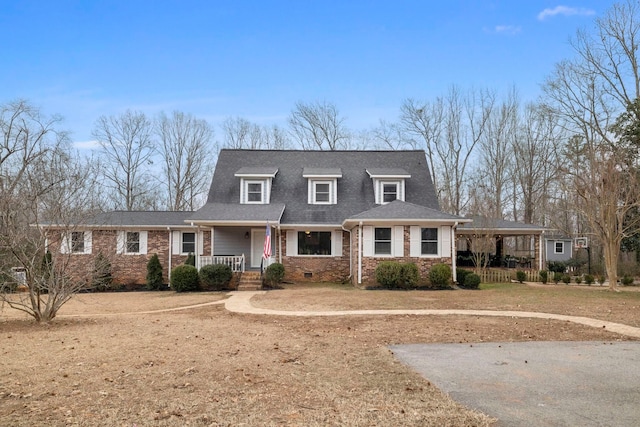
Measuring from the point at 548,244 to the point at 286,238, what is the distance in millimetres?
21488

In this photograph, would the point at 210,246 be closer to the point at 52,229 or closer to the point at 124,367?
the point at 52,229

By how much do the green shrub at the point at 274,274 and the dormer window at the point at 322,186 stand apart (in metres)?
4.81

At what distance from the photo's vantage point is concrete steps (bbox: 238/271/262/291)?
18.7m

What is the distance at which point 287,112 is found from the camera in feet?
127

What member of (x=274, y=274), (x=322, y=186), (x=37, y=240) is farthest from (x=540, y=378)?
(x=322, y=186)

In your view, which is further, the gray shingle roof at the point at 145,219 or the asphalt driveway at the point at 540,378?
the gray shingle roof at the point at 145,219

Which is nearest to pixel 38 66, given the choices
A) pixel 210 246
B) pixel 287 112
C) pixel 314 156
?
pixel 210 246

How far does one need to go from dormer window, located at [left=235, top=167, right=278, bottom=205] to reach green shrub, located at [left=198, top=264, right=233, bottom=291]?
198 inches

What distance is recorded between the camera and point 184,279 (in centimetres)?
1866

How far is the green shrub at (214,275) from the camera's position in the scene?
61.5 ft

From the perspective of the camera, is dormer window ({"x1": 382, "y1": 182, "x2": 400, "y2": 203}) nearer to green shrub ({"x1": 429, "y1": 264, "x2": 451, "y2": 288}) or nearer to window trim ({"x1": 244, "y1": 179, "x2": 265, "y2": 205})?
green shrub ({"x1": 429, "y1": 264, "x2": 451, "y2": 288})

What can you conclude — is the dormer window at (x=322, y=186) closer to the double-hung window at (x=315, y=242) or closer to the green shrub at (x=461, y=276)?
the double-hung window at (x=315, y=242)

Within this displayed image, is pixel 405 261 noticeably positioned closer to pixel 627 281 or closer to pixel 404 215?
pixel 404 215

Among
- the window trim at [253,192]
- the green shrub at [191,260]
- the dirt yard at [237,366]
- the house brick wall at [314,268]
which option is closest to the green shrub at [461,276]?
the house brick wall at [314,268]
